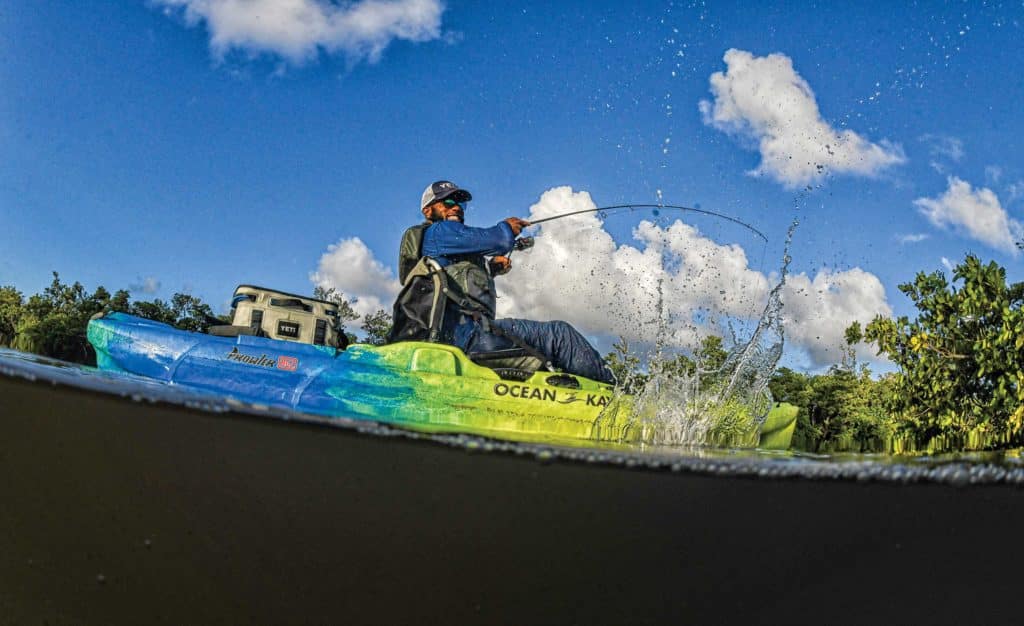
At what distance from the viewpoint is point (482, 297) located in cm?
496

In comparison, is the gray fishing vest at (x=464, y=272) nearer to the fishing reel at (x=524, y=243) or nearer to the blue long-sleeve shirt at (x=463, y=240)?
the blue long-sleeve shirt at (x=463, y=240)

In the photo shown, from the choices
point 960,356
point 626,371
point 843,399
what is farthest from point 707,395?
point 843,399

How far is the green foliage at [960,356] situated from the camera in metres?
6.13

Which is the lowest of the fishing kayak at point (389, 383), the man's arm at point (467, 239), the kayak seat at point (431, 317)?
the fishing kayak at point (389, 383)

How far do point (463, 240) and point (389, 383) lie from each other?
137cm

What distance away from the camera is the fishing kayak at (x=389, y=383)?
Result: 13.2ft

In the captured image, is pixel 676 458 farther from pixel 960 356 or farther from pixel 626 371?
pixel 960 356

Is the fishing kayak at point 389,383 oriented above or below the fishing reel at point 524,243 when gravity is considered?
below

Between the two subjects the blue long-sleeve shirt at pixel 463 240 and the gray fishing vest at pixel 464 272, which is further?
the blue long-sleeve shirt at pixel 463 240

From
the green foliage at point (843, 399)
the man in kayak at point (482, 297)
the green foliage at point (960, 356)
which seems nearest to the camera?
the man in kayak at point (482, 297)

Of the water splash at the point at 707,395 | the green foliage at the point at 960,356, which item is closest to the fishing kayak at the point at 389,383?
the water splash at the point at 707,395

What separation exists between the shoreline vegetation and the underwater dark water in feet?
3.84

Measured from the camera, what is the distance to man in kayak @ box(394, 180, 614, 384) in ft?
15.8

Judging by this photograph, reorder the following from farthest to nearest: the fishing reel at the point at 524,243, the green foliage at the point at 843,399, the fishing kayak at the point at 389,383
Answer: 1. the green foliage at the point at 843,399
2. the fishing reel at the point at 524,243
3. the fishing kayak at the point at 389,383
